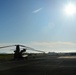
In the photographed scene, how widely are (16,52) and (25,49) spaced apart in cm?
399

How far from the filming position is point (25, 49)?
209 feet

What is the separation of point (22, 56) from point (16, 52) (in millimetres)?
3603

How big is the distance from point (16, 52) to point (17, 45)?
6.81 ft

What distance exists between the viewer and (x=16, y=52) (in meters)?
60.6

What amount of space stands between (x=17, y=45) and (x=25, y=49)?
4154mm

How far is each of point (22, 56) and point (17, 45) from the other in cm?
484

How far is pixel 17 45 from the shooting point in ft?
198

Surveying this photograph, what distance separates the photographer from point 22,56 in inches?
2502
